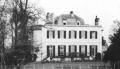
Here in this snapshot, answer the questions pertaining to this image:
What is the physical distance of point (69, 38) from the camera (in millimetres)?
54188

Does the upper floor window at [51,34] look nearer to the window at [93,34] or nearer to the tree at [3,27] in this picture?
the window at [93,34]

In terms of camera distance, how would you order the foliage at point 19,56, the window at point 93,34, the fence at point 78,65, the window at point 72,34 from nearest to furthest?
the foliage at point 19,56 < the fence at point 78,65 < the window at point 72,34 < the window at point 93,34

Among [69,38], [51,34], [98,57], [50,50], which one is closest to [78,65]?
[98,57]

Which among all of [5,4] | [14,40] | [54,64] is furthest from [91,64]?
[5,4]

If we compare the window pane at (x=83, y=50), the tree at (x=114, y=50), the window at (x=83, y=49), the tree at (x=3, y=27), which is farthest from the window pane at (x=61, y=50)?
the tree at (x=3, y=27)

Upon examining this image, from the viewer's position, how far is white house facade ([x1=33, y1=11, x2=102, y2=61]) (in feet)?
174

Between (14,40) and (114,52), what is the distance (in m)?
11.8

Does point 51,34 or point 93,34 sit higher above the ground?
point 51,34

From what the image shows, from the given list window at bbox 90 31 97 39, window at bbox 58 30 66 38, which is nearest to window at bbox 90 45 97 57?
window at bbox 90 31 97 39

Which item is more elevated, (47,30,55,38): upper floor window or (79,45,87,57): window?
(47,30,55,38): upper floor window

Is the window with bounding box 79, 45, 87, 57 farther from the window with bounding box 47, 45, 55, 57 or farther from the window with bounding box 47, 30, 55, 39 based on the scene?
the window with bounding box 47, 30, 55, 39

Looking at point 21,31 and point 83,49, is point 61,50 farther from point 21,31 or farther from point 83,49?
point 21,31

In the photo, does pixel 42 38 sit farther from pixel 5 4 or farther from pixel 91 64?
pixel 5 4

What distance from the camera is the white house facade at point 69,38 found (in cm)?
5309
